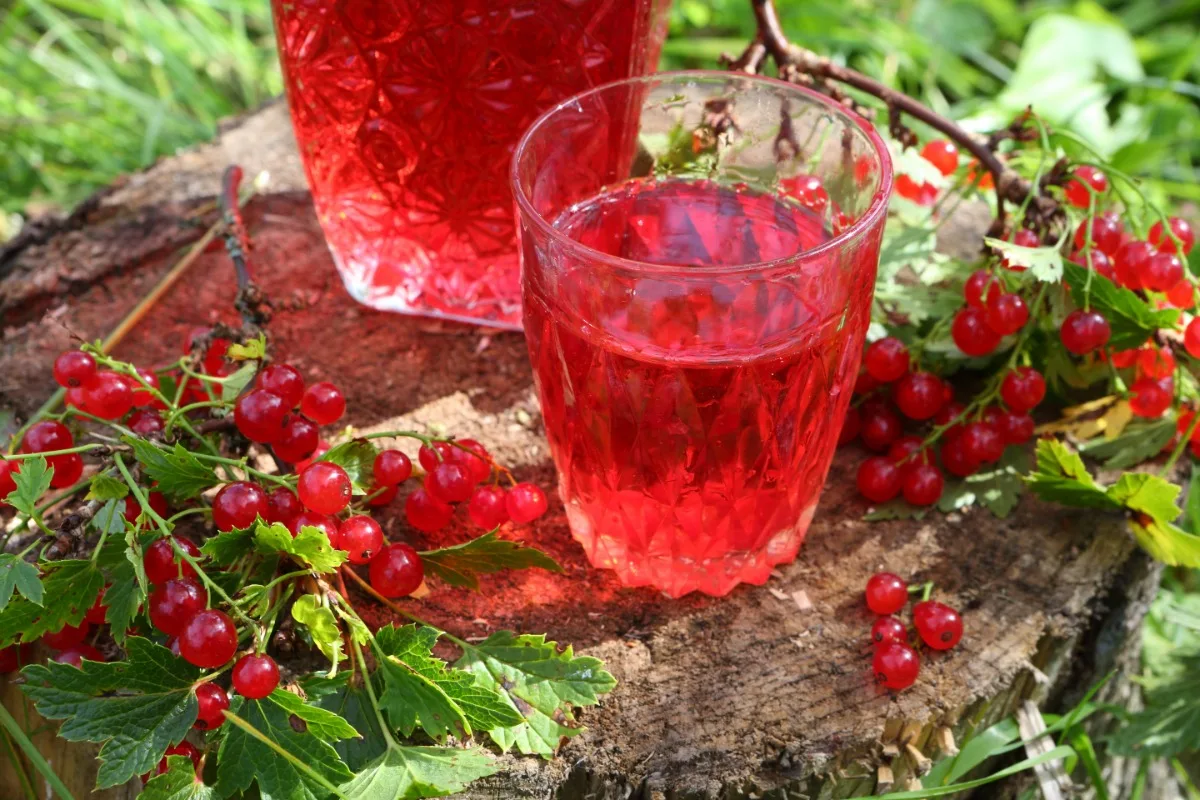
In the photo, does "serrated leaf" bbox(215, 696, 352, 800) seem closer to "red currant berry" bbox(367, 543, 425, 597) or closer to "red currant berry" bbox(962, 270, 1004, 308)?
"red currant berry" bbox(367, 543, 425, 597)

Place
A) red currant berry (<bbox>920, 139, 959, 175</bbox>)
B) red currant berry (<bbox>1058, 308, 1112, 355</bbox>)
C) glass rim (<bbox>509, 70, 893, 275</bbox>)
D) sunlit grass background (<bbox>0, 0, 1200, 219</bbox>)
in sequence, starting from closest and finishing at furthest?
glass rim (<bbox>509, 70, 893, 275</bbox>)
red currant berry (<bbox>1058, 308, 1112, 355</bbox>)
red currant berry (<bbox>920, 139, 959, 175</bbox>)
sunlit grass background (<bbox>0, 0, 1200, 219</bbox>)

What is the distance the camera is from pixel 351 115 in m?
1.22

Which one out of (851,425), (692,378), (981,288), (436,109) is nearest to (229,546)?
(692,378)

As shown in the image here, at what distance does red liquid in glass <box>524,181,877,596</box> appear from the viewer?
2.93 feet

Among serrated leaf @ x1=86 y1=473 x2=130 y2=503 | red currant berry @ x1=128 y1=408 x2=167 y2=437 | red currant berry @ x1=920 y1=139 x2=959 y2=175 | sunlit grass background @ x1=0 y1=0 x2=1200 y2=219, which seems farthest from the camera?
sunlit grass background @ x1=0 y1=0 x2=1200 y2=219

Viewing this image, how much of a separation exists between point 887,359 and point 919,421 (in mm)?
85

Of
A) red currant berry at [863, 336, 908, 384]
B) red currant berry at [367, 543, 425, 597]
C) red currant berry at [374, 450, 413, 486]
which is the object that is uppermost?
red currant berry at [374, 450, 413, 486]

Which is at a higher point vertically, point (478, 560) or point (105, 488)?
point (105, 488)

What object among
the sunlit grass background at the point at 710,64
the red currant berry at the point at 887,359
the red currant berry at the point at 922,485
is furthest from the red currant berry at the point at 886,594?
the sunlit grass background at the point at 710,64

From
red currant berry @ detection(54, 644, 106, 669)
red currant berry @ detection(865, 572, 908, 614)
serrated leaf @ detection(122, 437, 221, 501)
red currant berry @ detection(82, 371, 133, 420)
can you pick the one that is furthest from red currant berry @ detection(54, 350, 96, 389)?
red currant berry @ detection(865, 572, 908, 614)

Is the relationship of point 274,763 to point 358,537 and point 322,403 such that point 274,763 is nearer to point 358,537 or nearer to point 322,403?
point 358,537

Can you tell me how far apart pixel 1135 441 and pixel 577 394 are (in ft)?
1.96

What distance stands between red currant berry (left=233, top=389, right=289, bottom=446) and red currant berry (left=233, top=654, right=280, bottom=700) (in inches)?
8.6

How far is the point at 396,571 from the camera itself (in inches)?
39.8
